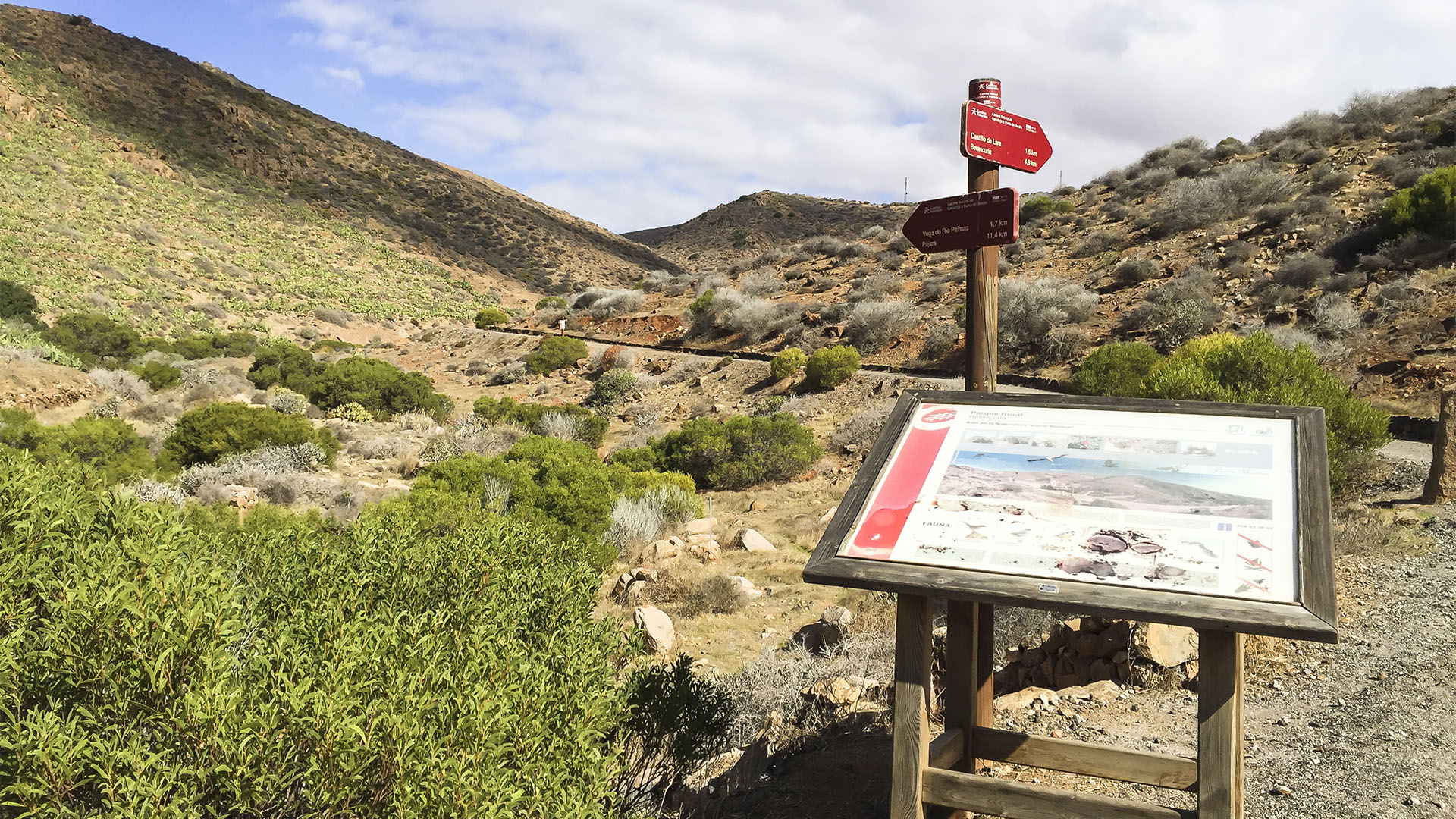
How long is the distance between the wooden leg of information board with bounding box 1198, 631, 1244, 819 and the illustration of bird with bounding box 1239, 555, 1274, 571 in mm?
239

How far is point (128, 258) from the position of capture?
116ft

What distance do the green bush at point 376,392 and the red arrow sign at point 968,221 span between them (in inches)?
705

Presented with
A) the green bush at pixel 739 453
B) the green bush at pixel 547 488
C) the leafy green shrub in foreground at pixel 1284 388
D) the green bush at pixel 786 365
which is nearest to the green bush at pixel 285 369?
the green bush at pixel 739 453

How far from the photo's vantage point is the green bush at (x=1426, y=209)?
1912 centimetres

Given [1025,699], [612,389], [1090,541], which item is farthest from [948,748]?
[612,389]

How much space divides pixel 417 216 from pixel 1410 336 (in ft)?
185

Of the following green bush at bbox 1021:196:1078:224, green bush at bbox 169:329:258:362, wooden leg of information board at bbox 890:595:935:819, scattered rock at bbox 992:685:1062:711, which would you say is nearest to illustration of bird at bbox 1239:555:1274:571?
wooden leg of information board at bbox 890:595:935:819

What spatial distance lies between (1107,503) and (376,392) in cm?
2012

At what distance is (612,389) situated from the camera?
23.6m

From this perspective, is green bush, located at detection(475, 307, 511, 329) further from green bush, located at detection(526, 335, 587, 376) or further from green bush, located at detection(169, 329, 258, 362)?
green bush, located at detection(526, 335, 587, 376)

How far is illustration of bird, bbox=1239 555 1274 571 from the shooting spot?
2.69 metres

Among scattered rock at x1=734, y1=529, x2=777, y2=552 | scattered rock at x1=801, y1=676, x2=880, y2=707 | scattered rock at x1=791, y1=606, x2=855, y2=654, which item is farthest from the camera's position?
scattered rock at x1=734, y1=529, x2=777, y2=552

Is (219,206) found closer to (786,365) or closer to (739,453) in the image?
(786,365)

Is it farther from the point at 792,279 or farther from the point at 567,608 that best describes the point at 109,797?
the point at 792,279
